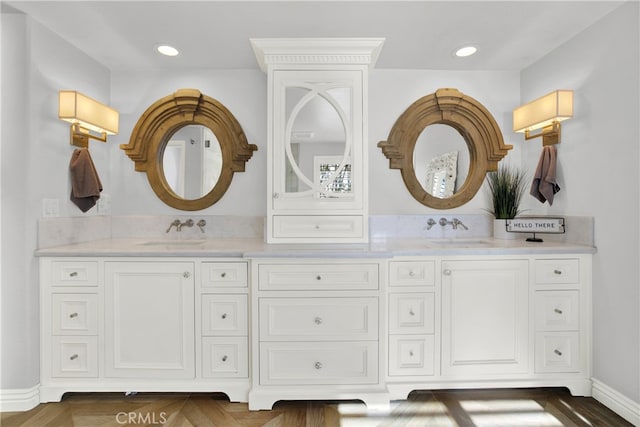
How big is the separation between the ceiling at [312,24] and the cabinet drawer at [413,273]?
1425 millimetres

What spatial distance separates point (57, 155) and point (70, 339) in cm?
114

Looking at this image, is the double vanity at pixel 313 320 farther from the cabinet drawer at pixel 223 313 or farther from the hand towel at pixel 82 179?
the hand towel at pixel 82 179

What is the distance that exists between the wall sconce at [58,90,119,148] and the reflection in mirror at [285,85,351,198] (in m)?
1.31

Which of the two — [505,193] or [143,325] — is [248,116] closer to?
[143,325]

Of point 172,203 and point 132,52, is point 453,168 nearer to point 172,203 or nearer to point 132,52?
point 172,203

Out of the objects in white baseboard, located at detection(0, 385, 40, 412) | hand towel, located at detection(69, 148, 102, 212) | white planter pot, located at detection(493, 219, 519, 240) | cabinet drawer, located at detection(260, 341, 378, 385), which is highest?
hand towel, located at detection(69, 148, 102, 212)

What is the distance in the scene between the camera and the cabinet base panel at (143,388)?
6.16ft

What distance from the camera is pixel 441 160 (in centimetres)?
262

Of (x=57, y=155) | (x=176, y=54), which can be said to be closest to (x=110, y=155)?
(x=57, y=155)

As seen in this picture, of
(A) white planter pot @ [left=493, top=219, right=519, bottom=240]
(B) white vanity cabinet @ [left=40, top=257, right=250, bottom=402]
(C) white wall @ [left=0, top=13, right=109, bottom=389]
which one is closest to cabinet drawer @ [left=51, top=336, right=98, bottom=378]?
(B) white vanity cabinet @ [left=40, top=257, right=250, bottom=402]

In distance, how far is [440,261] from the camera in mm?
1931

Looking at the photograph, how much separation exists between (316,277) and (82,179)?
170cm

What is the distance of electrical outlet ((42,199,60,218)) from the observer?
1982mm

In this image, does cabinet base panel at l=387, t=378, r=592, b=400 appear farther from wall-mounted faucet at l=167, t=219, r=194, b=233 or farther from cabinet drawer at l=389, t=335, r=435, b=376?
wall-mounted faucet at l=167, t=219, r=194, b=233
